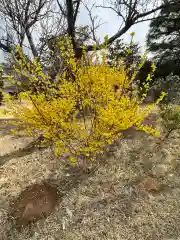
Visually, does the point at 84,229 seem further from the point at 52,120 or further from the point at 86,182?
the point at 52,120

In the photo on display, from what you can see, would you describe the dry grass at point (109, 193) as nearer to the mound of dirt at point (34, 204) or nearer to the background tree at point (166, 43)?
the mound of dirt at point (34, 204)

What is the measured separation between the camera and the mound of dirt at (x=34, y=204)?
2.38 m

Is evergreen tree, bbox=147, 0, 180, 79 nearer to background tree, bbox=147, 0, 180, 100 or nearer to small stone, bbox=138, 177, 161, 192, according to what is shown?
background tree, bbox=147, 0, 180, 100

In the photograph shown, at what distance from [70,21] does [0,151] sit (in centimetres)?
408

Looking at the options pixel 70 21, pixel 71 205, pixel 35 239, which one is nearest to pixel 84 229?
pixel 71 205

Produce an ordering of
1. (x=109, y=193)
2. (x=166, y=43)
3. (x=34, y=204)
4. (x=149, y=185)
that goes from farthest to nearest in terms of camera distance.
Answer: (x=166, y=43) → (x=149, y=185) → (x=109, y=193) → (x=34, y=204)

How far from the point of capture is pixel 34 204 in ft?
8.41

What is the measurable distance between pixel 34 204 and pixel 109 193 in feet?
3.93

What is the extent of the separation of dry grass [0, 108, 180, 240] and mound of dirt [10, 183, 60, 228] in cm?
9

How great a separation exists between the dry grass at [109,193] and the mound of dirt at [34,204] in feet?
0.30

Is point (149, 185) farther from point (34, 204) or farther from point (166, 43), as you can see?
point (166, 43)

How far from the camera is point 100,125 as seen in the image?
2658 mm

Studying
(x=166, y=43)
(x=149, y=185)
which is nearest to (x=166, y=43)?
(x=166, y=43)

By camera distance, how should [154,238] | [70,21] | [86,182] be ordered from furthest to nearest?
[70,21] → [86,182] → [154,238]
